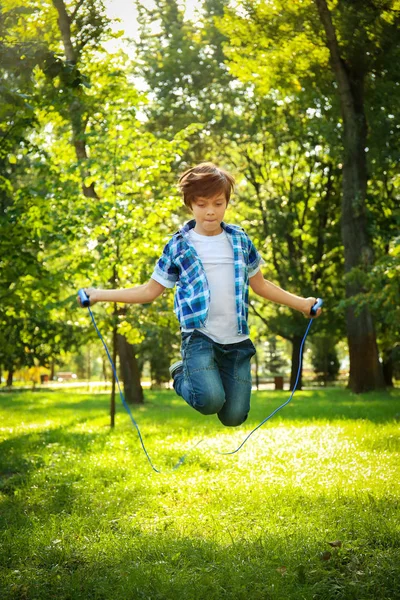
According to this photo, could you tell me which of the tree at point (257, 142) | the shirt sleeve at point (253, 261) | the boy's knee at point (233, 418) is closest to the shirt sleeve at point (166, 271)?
the shirt sleeve at point (253, 261)

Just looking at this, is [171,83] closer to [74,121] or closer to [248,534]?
[74,121]

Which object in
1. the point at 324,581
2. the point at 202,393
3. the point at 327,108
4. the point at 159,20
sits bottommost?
the point at 324,581

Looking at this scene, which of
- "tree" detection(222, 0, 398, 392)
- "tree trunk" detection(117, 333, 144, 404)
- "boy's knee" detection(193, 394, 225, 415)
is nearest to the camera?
"boy's knee" detection(193, 394, 225, 415)

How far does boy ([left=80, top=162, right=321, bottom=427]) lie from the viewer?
5008 millimetres

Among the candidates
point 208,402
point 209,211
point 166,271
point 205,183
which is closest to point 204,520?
point 208,402

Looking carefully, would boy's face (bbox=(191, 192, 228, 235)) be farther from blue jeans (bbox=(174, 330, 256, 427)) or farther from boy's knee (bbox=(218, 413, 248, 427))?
boy's knee (bbox=(218, 413, 248, 427))

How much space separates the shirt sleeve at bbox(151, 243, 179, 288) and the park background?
186 centimetres

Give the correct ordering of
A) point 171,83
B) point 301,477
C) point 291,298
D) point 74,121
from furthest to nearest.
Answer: point 171,83
point 74,121
point 301,477
point 291,298

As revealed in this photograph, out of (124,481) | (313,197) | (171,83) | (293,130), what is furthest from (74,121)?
(313,197)

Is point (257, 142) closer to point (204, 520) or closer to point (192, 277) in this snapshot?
point (204, 520)

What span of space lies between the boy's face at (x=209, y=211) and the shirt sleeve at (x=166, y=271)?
0.30 meters

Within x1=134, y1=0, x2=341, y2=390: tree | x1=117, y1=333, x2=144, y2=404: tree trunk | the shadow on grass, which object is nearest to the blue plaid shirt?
the shadow on grass

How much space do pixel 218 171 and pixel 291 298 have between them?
42.5 inches

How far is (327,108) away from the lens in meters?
24.7
